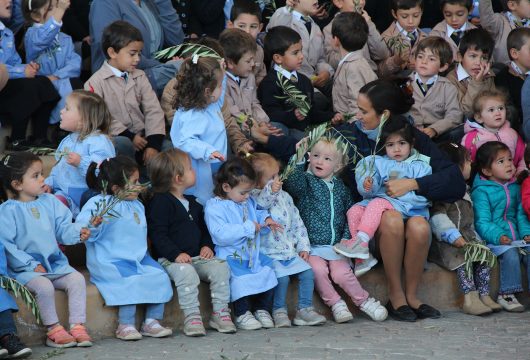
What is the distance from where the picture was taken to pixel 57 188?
821cm

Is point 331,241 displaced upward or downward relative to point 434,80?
downward

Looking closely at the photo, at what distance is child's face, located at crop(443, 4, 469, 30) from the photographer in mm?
10945

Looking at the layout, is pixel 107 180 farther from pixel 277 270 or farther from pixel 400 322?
pixel 400 322

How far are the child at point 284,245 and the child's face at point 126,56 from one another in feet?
4.63

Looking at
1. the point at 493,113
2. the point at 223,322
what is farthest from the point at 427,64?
the point at 223,322

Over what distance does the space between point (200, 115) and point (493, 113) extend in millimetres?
2495

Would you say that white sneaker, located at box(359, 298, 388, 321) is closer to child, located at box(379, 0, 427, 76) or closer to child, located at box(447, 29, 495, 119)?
child, located at box(447, 29, 495, 119)

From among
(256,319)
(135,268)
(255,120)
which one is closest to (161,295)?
(135,268)

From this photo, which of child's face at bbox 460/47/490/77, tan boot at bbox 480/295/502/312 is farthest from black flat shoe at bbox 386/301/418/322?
child's face at bbox 460/47/490/77

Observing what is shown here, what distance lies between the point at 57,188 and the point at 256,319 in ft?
5.50

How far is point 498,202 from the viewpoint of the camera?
8828 millimetres

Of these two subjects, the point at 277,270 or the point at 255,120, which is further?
the point at 255,120

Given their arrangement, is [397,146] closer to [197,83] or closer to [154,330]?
[197,83]

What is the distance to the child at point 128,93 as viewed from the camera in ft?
29.5
